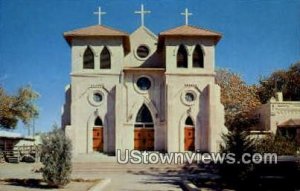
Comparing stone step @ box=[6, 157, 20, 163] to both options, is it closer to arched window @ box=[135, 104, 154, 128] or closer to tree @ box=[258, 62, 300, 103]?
arched window @ box=[135, 104, 154, 128]

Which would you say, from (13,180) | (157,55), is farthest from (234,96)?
(13,180)

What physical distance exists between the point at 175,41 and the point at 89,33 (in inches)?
214

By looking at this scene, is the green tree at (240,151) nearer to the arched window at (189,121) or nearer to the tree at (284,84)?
the arched window at (189,121)

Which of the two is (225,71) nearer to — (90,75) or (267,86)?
(267,86)

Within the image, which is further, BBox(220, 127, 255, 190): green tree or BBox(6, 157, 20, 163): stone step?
BBox(6, 157, 20, 163): stone step

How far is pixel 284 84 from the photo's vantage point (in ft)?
160

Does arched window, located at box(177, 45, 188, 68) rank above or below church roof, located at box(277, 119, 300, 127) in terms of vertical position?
above

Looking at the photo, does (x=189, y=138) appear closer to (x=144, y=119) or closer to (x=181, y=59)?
(x=144, y=119)

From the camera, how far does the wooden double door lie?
30.2m

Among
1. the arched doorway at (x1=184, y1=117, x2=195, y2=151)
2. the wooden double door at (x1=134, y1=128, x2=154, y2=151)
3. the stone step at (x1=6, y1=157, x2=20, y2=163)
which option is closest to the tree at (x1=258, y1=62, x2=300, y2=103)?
the arched doorway at (x1=184, y1=117, x2=195, y2=151)

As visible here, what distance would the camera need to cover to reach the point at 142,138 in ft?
99.2

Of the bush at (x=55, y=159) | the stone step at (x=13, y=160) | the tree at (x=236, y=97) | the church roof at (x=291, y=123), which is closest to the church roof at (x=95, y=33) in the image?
the stone step at (x=13, y=160)

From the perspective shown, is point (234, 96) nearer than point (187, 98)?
No

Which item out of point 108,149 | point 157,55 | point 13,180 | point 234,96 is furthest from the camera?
point 234,96
